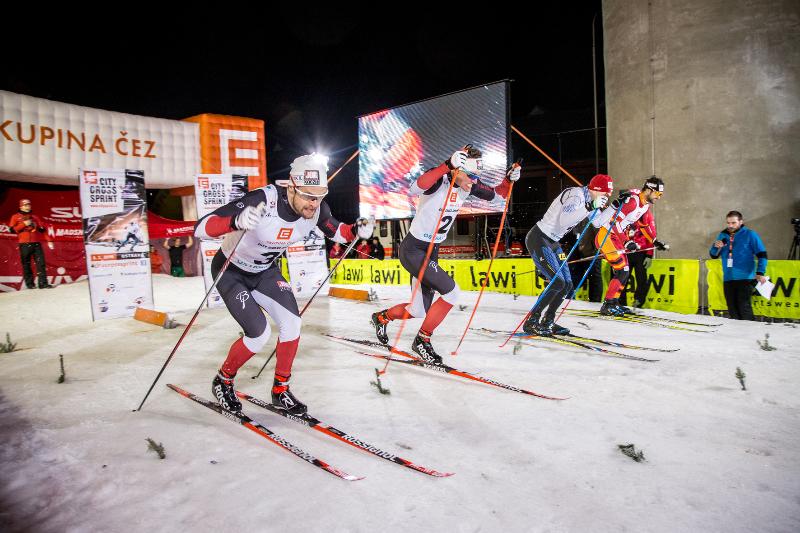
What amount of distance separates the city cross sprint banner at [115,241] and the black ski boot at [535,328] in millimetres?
7111

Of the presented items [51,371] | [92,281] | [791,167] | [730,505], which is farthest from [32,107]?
[791,167]

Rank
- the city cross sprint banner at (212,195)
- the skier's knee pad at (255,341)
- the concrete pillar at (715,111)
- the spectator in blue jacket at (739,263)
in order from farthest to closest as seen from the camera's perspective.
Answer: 1. the concrete pillar at (715,111)
2. the city cross sprint banner at (212,195)
3. the spectator in blue jacket at (739,263)
4. the skier's knee pad at (255,341)

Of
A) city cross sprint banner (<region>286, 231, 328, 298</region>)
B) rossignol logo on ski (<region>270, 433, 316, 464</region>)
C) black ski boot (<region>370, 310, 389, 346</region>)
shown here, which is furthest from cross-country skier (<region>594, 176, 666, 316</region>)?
rossignol logo on ski (<region>270, 433, 316, 464</region>)

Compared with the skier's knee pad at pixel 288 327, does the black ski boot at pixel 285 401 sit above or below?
below

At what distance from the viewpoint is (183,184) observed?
14422 millimetres

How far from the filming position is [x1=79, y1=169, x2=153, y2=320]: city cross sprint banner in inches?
330

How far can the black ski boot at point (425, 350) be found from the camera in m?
5.07

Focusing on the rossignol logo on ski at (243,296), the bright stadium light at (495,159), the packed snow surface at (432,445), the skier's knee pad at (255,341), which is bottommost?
the packed snow surface at (432,445)

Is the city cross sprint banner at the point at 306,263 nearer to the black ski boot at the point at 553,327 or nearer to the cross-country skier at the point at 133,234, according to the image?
the cross-country skier at the point at 133,234

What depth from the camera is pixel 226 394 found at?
3766 mm

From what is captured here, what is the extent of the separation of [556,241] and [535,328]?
1237mm

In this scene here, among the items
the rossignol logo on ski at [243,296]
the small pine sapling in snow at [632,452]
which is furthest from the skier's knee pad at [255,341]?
the small pine sapling in snow at [632,452]

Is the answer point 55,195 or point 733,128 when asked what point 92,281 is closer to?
point 55,195

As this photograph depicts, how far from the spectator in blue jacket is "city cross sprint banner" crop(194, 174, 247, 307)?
8.89 meters
